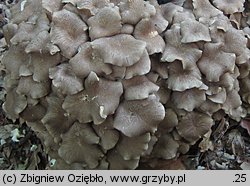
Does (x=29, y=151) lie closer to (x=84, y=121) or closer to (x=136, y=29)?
(x=84, y=121)

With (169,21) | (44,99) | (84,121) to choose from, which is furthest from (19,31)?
(169,21)

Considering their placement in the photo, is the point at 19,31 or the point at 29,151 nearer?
the point at 19,31

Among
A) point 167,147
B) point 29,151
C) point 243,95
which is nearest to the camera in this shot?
point 167,147

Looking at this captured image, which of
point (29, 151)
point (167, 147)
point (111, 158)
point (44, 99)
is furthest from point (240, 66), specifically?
point (29, 151)

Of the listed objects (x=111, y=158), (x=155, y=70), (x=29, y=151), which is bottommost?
(x=29, y=151)

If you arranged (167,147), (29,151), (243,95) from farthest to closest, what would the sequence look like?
1. (29,151)
2. (243,95)
3. (167,147)

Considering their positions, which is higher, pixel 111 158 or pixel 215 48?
pixel 215 48
